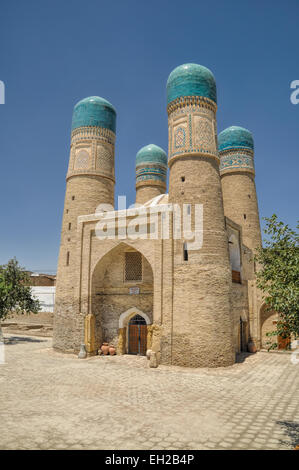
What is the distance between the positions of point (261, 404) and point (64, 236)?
13516 mm

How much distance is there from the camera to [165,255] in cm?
1524

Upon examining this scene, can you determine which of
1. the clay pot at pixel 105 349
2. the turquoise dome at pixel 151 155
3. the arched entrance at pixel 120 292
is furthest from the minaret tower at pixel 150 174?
the clay pot at pixel 105 349

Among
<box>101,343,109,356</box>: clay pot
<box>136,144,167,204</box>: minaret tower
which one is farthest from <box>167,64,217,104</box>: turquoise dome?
<box>101,343,109,356</box>: clay pot

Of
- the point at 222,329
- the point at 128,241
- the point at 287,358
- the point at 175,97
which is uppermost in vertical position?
the point at 175,97

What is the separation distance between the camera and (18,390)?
34.2 feet

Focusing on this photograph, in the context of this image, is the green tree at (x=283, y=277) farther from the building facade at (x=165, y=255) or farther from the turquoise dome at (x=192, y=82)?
the turquoise dome at (x=192, y=82)

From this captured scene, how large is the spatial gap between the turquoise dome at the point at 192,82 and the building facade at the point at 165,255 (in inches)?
2.0

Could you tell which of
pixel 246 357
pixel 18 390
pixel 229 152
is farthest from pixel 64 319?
pixel 229 152

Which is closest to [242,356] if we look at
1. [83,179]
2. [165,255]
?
[165,255]

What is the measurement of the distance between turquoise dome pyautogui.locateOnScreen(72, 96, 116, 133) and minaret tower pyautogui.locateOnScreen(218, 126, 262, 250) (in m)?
8.76

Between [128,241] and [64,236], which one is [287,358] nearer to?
[128,241]

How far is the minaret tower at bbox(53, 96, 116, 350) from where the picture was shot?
60.1ft

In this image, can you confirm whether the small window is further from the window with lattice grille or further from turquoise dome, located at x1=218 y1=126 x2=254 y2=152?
turquoise dome, located at x1=218 y1=126 x2=254 y2=152

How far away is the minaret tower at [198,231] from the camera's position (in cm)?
1402
